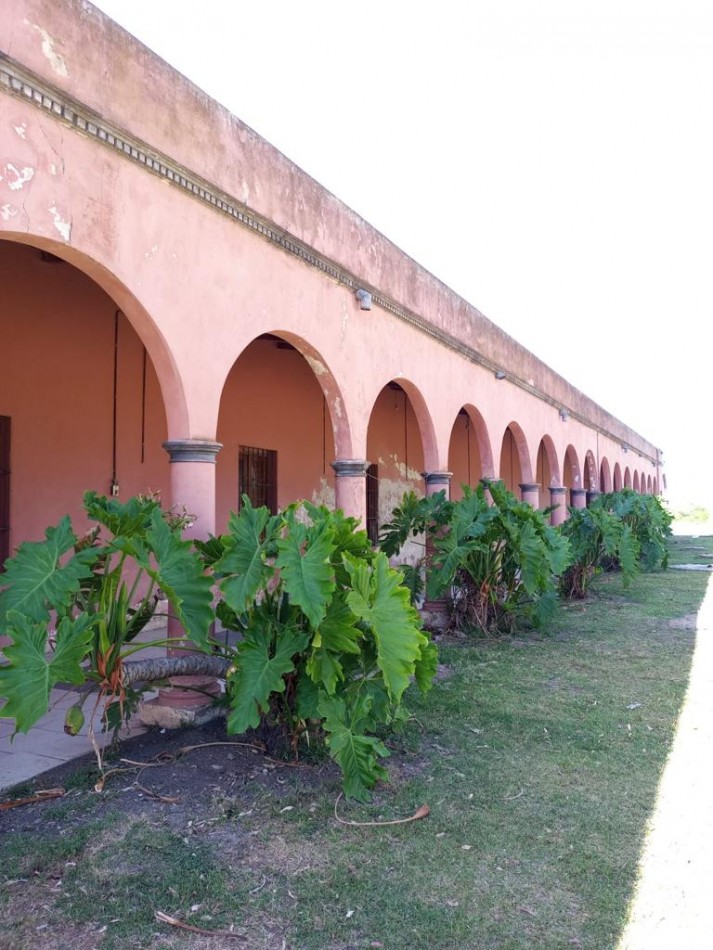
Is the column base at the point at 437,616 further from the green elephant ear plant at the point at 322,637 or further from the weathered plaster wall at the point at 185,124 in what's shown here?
the green elephant ear plant at the point at 322,637

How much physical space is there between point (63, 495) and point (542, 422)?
9.85 m

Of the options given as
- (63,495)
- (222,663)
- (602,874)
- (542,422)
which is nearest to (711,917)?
(602,874)

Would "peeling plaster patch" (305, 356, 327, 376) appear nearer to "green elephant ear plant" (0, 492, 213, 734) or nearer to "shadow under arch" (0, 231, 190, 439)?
"shadow under arch" (0, 231, 190, 439)

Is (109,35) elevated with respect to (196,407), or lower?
elevated

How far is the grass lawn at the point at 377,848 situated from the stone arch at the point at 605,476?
17049 mm

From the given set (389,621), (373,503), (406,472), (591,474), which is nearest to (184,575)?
(389,621)

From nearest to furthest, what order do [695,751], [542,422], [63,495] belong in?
[695,751] → [63,495] → [542,422]

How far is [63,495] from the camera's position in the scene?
A: 22.5 feet

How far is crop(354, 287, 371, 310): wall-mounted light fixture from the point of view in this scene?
7117mm

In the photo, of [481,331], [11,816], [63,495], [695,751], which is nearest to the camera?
[11,816]

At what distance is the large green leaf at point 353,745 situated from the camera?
3.34 meters

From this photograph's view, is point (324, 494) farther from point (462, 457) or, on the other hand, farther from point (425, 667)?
point (425, 667)

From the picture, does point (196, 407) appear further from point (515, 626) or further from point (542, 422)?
point (542, 422)

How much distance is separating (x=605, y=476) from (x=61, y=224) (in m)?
19.9
